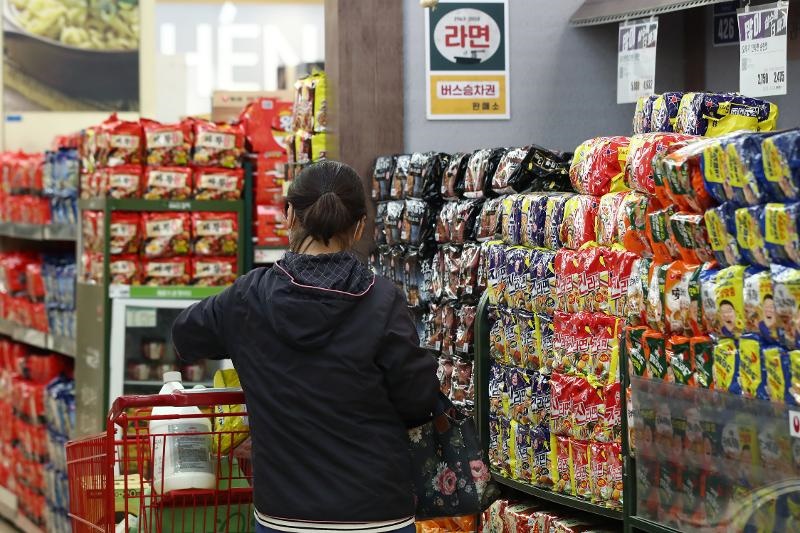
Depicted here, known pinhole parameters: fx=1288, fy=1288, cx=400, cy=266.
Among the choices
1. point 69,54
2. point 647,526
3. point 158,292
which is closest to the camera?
point 647,526

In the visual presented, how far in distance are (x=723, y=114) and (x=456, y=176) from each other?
1126 mm

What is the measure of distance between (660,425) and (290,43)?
1310cm

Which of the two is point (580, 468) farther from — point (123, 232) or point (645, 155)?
point (123, 232)

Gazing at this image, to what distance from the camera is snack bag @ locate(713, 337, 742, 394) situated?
239 centimetres

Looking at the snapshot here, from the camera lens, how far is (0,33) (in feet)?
35.8

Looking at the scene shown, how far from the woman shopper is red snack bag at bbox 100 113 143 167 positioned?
134 inches

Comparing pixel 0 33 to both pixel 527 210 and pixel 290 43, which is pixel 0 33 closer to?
pixel 290 43

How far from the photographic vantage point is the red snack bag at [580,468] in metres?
3.21

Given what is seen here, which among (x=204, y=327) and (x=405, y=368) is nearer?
(x=405, y=368)

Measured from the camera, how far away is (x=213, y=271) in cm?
612

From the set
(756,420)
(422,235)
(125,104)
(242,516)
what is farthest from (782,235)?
(125,104)

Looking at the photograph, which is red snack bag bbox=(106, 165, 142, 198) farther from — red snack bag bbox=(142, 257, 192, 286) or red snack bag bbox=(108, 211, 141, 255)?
red snack bag bbox=(142, 257, 192, 286)

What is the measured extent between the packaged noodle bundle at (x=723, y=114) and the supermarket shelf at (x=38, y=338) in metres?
4.35

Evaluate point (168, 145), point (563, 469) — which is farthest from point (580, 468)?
point (168, 145)
